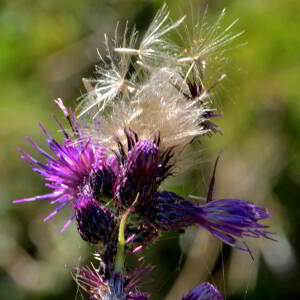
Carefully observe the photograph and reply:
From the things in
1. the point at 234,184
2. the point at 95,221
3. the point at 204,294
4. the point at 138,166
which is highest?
the point at 138,166

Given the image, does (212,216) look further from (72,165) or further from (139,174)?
(72,165)

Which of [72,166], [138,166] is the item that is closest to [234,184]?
[72,166]

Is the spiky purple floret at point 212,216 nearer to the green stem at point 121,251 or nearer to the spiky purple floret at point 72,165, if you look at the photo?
the green stem at point 121,251

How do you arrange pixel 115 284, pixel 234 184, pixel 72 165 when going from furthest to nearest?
pixel 234 184
pixel 72 165
pixel 115 284

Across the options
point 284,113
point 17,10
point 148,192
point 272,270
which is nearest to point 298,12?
point 284,113

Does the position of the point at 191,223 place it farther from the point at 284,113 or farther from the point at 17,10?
the point at 17,10

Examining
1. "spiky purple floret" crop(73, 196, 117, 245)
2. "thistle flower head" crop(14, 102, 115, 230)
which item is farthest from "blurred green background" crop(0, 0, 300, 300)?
"spiky purple floret" crop(73, 196, 117, 245)
